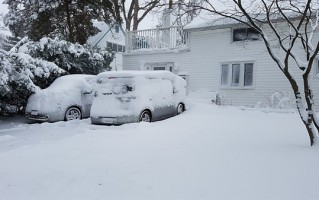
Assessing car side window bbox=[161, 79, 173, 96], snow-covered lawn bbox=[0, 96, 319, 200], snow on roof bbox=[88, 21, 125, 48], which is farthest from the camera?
snow on roof bbox=[88, 21, 125, 48]

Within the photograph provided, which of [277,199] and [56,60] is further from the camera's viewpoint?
[56,60]

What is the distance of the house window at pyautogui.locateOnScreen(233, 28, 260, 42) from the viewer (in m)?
15.1

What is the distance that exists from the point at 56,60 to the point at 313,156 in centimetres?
1129

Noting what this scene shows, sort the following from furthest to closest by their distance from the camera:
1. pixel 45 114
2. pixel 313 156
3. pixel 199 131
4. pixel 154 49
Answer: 1. pixel 154 49
2. pixel 45 114
3. pixel 199 131
4. pixel 313 156

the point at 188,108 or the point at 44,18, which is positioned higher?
the point at 44,18

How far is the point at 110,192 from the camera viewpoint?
3.85 m

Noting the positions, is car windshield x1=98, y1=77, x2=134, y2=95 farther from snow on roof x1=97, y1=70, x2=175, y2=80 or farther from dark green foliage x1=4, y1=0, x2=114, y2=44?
dark green foliage x1=4, y1=0, x2=114, y2=44

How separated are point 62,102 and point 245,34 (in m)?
9.53

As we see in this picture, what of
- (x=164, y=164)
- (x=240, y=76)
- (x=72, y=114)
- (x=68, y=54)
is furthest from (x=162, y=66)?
(x=164, y=164)

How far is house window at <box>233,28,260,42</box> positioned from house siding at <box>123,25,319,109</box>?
0.23 meters

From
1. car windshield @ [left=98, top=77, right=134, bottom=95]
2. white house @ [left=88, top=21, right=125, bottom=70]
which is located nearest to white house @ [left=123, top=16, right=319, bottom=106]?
car windshield @ [left=98, top=77, right=134, bottom=95]

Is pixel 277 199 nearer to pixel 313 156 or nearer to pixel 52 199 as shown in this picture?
pixel 313 156

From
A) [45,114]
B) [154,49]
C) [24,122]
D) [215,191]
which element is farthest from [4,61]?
[154,49]

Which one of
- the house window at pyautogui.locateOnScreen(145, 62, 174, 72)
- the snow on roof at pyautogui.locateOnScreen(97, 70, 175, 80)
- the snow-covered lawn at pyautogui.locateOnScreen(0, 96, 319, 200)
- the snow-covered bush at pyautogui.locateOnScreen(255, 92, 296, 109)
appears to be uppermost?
the house window at pyautogui.locateOnScreen(145, 62, 174, 72)
